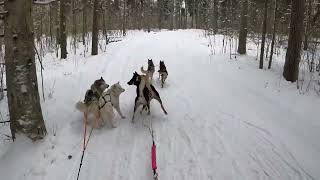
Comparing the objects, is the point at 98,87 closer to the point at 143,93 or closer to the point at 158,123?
the point at 143,93

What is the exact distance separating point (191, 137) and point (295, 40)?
5.19 m

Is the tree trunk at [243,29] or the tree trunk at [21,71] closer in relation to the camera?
the tree trunk at [21,71]

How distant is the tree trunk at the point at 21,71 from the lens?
5.65 m

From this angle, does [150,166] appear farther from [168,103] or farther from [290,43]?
[290,43]

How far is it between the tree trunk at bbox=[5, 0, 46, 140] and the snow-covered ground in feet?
1.12

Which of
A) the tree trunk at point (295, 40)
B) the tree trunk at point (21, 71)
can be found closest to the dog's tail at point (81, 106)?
the tree trunk at point (21, 71)

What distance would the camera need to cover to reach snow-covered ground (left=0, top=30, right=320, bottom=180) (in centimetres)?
526

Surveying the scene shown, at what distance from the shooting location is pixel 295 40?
31.1 feet

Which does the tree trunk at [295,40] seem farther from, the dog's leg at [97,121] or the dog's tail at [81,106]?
the dog's tail at [81,106]

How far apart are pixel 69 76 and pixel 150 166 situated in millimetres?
6029

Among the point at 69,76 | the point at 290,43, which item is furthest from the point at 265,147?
the point at 69,76

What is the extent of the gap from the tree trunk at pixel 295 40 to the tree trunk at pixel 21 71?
7.31 meters

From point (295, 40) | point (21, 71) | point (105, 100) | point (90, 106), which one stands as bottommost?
point (90, 106)

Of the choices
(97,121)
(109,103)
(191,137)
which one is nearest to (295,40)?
(191,137)
